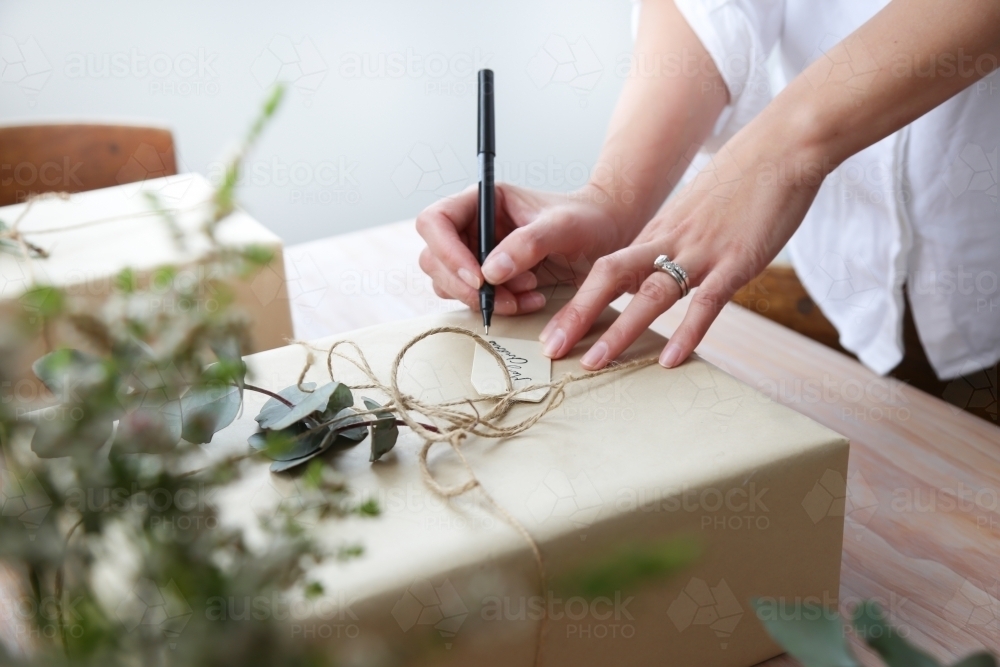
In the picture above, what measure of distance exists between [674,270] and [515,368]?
0.62 feet

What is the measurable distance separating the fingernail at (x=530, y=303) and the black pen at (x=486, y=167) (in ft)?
0.19

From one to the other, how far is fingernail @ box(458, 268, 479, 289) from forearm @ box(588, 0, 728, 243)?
0.22 metres

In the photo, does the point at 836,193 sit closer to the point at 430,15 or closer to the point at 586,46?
the point at 430,15

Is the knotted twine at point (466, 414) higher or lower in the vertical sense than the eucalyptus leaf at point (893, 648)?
lower

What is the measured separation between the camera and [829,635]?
0.81 ft

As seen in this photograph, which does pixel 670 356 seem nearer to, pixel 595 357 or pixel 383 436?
pixel 595 357

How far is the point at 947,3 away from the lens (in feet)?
2.19

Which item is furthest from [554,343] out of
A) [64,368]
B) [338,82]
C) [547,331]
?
[338,82]

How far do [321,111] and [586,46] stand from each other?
85 cm

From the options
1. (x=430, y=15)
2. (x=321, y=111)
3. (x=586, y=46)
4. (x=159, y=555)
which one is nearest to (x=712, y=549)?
(x=159, y=555)

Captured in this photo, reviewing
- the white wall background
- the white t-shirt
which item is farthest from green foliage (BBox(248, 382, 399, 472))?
the white wall background

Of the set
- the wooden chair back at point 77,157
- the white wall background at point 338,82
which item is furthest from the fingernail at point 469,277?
the white wall background at point 338,82

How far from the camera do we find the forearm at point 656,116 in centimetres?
90

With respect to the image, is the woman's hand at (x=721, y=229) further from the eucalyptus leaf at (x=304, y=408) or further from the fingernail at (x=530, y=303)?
the eucalyptus leaf at (x=304, y=408)
